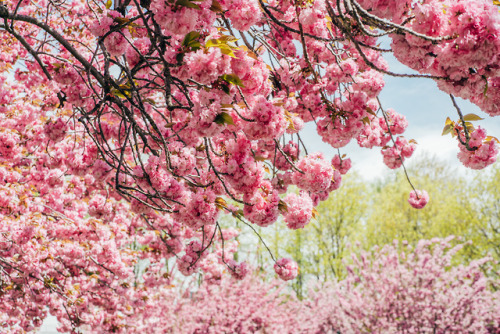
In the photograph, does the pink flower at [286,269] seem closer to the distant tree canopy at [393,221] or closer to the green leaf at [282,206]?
the green leaf at [282,206]

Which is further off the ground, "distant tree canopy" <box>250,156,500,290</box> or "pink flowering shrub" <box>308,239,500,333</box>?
"distant tree canopy" <box>250,156,500,290</box>

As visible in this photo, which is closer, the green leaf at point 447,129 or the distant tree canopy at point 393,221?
the green leaf at point 447,129

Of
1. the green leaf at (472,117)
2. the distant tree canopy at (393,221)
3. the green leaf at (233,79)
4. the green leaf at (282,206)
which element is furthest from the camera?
the distant tree canopy at (393,221)

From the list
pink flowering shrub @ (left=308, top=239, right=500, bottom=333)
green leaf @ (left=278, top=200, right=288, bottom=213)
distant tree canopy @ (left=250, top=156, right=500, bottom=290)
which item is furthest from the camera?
distant tree canopy @ (left=250, top=156, right=500, bottom=290)

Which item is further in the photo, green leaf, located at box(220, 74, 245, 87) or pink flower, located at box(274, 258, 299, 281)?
pink flower, located at box(274, 258, 299, 281)

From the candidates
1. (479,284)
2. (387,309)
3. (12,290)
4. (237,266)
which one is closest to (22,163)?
(12,290)

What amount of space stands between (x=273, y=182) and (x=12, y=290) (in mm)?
5014

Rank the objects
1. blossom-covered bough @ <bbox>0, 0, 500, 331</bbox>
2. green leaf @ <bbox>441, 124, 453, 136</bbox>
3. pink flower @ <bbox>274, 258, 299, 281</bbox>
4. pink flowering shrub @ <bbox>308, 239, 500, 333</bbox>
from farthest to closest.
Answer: pink flowering shrub @ <bbox>308, 239, 500, 333</bbox> → pink flower @ <bbox>274, 258, 299, 281</bbox> → green leaf @ <bbox>441, 124, 453, 136</bbox> → blossom-covered bough @ <bbox>0, 0, 500, 331</bbox>

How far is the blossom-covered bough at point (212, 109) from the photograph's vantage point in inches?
58.2

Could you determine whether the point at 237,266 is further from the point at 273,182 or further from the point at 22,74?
the point at 22,74

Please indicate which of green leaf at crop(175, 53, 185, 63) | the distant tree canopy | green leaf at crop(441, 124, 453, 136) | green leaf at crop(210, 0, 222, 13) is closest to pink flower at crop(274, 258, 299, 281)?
green leaf at crop(441, 124, 453, 136)

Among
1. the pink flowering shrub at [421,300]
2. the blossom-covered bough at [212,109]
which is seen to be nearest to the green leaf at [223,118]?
the blossom-covered bough at [212,109]

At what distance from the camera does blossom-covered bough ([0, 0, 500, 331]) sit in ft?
4.85

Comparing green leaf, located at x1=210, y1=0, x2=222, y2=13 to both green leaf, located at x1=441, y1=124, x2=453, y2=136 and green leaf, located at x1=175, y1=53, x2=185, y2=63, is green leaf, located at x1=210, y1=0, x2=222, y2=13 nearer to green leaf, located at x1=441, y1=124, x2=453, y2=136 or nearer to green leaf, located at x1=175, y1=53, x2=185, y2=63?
green leaf, located at x1=175, y1=53, x2=185, y2=63
